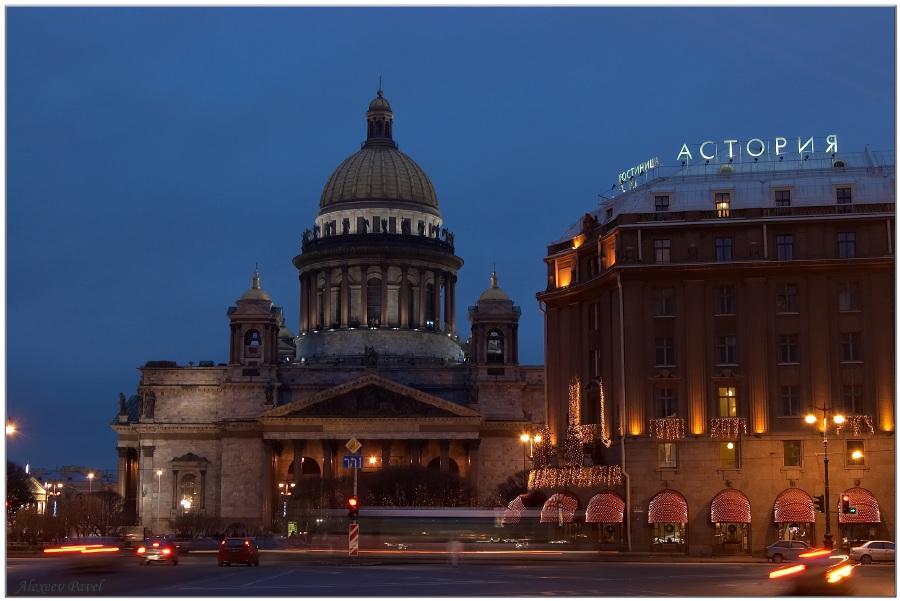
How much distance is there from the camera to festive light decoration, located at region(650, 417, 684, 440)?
259 feet

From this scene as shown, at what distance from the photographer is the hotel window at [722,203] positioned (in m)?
82.9

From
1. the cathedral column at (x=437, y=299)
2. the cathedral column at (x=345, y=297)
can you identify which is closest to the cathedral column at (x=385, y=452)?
the cathedral column at (x=345, y=297)

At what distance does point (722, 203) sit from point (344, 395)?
71342mm

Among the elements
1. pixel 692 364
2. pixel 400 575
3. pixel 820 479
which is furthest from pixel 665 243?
pixel 400 575

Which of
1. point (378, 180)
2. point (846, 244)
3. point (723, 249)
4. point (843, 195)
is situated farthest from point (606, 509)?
point (378, 180)

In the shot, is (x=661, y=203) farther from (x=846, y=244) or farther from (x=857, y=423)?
(x=857, y=423)

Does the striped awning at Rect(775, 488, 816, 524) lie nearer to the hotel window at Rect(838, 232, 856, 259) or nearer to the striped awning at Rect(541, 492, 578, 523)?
the striped awning at Rect(541, 492, 578, 523)

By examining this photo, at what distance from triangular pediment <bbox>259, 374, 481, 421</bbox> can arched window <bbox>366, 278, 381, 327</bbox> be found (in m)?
22.9

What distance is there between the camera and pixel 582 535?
79.5 metres

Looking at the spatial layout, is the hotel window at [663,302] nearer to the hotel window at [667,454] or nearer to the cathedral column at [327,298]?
the hotel window at [667,454]

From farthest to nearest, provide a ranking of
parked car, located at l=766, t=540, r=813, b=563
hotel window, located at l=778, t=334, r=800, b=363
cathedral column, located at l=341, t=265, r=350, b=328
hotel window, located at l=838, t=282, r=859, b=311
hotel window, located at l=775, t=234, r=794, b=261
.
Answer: cathedral column, located at l=341, t=265, r=350, b=328, hotel window, located at l=775, t=234, r=794, b=261, hotel window, located at l=778, t=334, r=800, b=363, hotel window, located at l=838, t=282, r=859, b=311, parked car, located at l=766, t=540, r=813, b=563

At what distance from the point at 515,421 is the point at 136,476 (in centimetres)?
3863

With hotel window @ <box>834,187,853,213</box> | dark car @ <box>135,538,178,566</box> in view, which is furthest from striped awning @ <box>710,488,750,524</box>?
dark car @ <box>135,538,178,566</box>

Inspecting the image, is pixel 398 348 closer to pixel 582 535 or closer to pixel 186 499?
pixel 186 499
